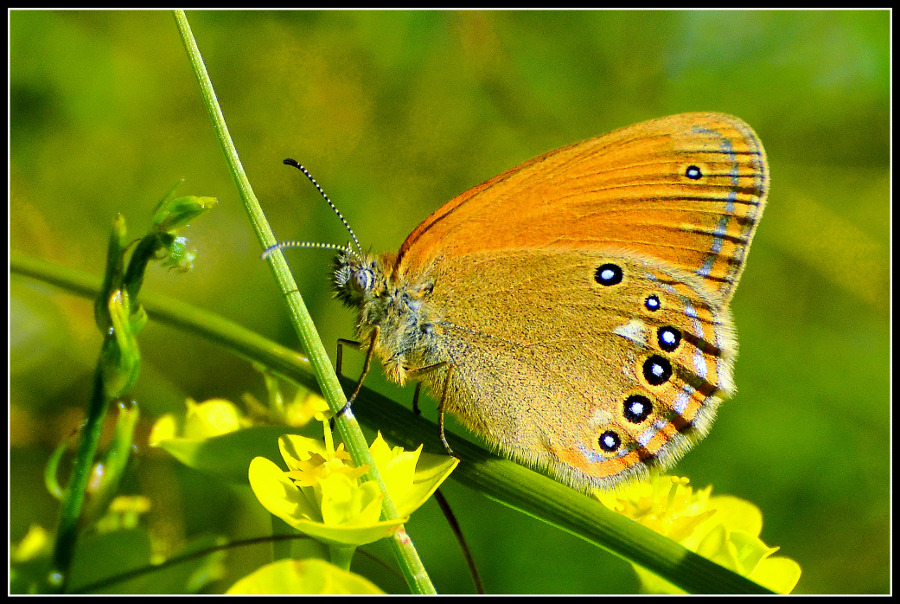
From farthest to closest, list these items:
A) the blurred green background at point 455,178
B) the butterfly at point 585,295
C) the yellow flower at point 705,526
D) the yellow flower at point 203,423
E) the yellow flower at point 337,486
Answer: the blurred green background at point 455,178, the butterfly at point 585,295, the yellow flower at point 203,423, the yellow flower at point 705,526, the yellow flower at point 337,486

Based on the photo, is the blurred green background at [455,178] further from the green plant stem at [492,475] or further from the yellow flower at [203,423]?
the green plant stem at [492,475]

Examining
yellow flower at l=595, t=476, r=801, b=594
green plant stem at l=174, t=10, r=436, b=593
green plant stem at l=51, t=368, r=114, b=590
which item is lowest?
green plant stem at l=51, t=368, r=114, b=590

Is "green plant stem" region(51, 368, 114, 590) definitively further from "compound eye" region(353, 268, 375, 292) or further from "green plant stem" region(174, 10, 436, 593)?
"compound eye" region(353, 268, 375, 292)

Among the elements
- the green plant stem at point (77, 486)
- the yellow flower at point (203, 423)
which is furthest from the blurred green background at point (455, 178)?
the green plant stem at point (77, 486)

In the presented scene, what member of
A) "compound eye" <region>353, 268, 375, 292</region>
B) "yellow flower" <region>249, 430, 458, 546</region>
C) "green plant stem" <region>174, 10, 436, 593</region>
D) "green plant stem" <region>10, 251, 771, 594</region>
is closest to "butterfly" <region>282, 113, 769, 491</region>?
"compound eye" <region>353, 268, 375, 292</region>

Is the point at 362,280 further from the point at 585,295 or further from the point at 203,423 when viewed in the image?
the point at 585,295

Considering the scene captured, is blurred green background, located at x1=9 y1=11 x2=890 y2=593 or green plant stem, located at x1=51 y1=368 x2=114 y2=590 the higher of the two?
blurred green background, located at x1=9 y1=11 x2=890 y2=593
